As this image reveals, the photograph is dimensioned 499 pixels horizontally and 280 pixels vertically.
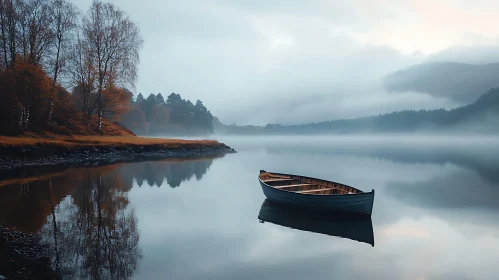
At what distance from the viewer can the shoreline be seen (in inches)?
1302

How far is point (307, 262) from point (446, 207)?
16.3 m

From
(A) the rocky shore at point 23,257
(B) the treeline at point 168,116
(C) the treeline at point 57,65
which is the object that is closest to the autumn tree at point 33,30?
(C) the treeline at point 57,65

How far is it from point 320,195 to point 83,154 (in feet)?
115

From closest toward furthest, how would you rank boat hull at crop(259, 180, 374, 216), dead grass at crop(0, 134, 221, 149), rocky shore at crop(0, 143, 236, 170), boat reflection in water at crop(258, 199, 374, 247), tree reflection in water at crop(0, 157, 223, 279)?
1. tree reflection in water at crop(0, 157, 223, 279)
2. boat reflection in water at crop(258, 199, 374, 247)
3. boat hull at crop(259, 180, 374, 216)
4. rocky shore at crop(0, 143, 236, 170)
5. dead grass at crop(0, 134, 221, 149)

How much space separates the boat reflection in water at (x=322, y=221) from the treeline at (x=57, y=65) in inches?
1374

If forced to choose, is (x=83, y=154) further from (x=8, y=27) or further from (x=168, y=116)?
(x=168, y=116)

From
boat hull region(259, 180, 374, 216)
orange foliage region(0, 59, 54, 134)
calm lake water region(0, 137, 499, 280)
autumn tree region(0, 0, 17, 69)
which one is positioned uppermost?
autumn tree region(0, 0, 17, 69)

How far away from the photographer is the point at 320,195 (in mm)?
18094

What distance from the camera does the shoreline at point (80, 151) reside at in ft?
108

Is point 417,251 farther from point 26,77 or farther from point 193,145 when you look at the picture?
point 193,145

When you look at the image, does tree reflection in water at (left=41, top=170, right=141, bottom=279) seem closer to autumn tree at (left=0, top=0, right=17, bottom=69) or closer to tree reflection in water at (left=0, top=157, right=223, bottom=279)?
tree reflection in water at (left=0, top=157, right=223, bottom=279)

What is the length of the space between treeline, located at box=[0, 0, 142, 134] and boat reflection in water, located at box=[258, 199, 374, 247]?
34.9m

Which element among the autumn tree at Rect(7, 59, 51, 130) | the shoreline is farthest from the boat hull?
the autumn tree at Rect(7, 59, 51, 130)

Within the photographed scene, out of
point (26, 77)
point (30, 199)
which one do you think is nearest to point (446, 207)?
point (30, 199)
